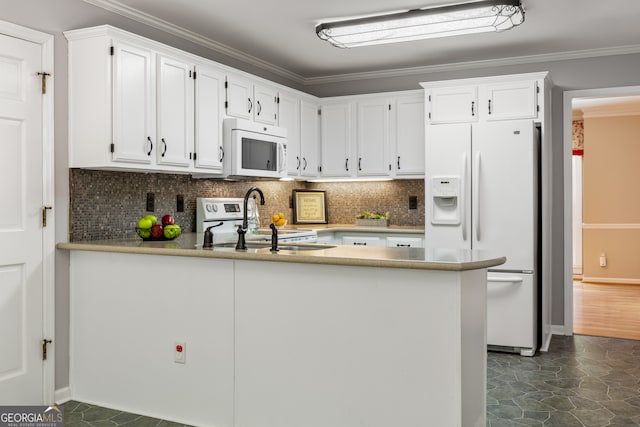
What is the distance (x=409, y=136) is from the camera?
559 cm

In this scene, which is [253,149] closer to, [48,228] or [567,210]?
[48,228]

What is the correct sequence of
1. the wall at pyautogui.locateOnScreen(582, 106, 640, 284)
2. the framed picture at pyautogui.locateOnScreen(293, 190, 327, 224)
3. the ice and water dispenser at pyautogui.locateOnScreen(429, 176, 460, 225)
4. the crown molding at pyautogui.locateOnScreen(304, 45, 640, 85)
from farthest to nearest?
1. the wall at pyautogui.locateOnScreen(582, 106, 640, 284)
2. the framed picture at pyautogui.locateOnScreen(293, 190, 327, 224)
3. the crown molding at pyautogui.locateOnScreen(304, 45, 640, 85)
4. the ice and water dispenser at pyautogui.locateOnScreen(429, 176, 460, 225)

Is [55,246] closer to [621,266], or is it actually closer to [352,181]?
[352,181]

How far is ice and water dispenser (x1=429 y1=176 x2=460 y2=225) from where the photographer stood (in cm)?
495

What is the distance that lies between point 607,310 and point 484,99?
10.4ft

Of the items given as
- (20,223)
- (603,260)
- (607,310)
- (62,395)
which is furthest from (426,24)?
(603,260)

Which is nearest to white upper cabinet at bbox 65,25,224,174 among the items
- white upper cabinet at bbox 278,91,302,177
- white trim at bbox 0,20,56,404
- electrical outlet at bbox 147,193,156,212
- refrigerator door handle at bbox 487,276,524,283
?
white trim at bbox 0,20,56,404

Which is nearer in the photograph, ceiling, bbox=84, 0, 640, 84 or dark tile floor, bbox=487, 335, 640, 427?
dark tile floor, bbox=487, 335, 640, 427

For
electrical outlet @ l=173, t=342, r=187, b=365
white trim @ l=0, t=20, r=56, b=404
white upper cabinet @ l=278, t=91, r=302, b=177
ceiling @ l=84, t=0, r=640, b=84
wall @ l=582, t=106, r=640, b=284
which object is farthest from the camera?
wall @ l=582, t=106, r=640, b=284

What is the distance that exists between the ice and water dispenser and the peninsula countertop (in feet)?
5.75

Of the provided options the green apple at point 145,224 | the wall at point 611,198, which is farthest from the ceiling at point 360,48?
the wall at point 611,198

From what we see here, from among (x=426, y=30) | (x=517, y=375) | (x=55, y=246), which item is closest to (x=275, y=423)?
(x=55, y=246)

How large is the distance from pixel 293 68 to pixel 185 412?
146 inches

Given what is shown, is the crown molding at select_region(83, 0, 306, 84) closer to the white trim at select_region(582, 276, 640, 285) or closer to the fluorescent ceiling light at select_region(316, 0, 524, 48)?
the fluorescent ceiling light at select_region(316, 0, 524, 48)
